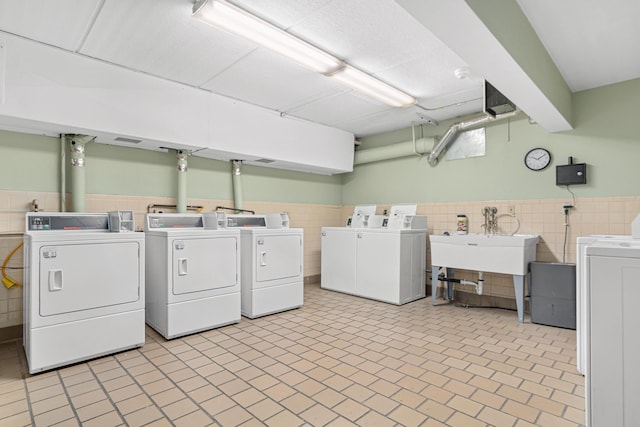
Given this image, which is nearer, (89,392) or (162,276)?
(89,392)

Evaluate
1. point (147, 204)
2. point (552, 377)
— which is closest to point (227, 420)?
point (552, 377)

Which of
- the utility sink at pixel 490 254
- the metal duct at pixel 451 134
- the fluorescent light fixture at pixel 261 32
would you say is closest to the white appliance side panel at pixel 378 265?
the utility sink at pixel 490 254

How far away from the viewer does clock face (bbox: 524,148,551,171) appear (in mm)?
4262

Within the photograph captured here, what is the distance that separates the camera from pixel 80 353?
9.20ft

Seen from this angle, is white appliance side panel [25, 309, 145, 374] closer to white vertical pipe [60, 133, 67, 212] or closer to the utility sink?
white vertical pipe [60, 133, 67, 212]

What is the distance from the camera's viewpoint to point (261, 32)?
2717 mm

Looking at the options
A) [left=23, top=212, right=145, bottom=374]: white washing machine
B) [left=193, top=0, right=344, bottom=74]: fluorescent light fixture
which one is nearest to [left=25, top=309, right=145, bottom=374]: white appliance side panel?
[left=23, top=212, right=145, bottom=374]: white washing machine

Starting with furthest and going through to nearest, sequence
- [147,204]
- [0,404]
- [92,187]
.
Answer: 1. [147,204]
2. [92,187]
3. [0,404]

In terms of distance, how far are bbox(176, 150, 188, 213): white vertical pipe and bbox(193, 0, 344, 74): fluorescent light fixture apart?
2156 mm

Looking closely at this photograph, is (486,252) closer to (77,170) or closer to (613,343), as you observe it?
(613,343)

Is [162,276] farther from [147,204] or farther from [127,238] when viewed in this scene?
[147,204]

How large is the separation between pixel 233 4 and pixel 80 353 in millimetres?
3071

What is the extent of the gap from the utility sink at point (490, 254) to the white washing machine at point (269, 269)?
1934 millimetres

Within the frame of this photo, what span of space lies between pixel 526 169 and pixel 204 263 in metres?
4.26
